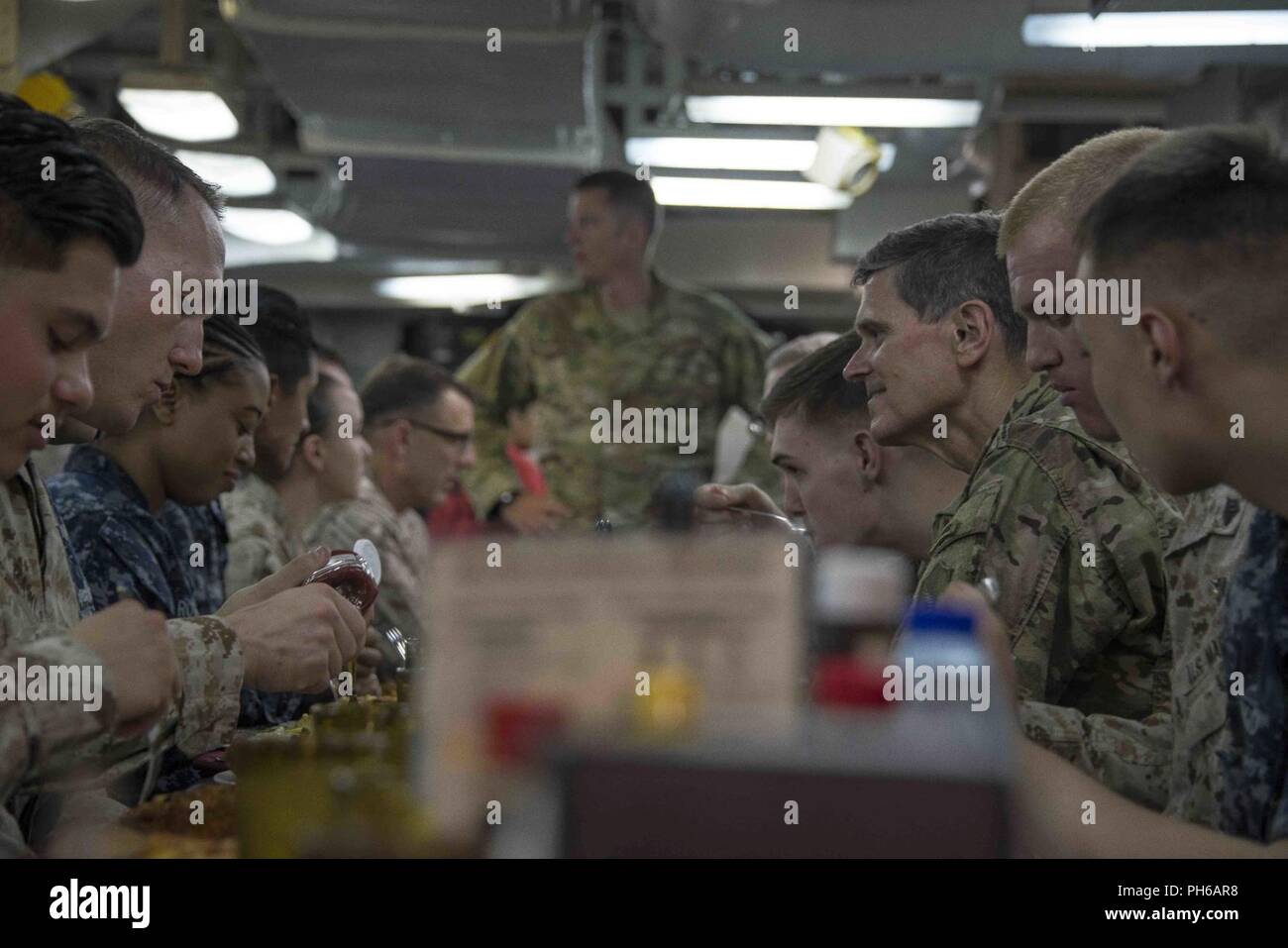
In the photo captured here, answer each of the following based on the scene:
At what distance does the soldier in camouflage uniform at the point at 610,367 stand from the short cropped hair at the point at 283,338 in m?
1.66

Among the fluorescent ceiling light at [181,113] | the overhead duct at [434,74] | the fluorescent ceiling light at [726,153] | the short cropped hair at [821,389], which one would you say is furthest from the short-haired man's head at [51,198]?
the fluorescent ceiling light at [726,153]

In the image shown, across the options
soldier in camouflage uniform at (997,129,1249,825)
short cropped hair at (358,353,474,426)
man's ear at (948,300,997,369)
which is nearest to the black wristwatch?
short cropped hair at (358,353,474,426)

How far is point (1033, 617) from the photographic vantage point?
78.9 inches

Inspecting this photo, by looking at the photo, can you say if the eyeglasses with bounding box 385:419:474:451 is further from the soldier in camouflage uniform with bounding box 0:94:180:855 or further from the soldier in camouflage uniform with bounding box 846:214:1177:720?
the soldier in camouflage uniform with bounding box 0:94:180:855

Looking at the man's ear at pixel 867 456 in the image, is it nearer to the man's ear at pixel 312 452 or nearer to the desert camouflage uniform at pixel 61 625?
the desert camouflage uniform at pixel 61 625

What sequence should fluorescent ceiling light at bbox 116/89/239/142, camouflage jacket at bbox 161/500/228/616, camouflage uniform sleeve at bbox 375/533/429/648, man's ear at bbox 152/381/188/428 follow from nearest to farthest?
man's ear at bbox 152/381/188/428
camouflage jacket at bbox 161/500/228/616
camouflage uniform sleeve at bbox 375/533/429/648
fluorescent ceiling light at bbox 116/89/239/142

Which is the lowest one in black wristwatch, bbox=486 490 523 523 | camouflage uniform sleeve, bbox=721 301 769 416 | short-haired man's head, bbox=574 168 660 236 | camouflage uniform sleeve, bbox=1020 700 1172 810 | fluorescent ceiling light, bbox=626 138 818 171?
camouflage uniform sleeve, bbox=1020 700 1172 810

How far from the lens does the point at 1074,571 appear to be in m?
2.03

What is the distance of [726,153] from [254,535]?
164 inches

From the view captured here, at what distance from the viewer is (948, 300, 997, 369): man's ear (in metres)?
2.45

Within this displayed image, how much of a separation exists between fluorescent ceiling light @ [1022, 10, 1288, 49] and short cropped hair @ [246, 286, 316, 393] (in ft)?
8.85

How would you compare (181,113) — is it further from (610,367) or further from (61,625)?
(61,625)
